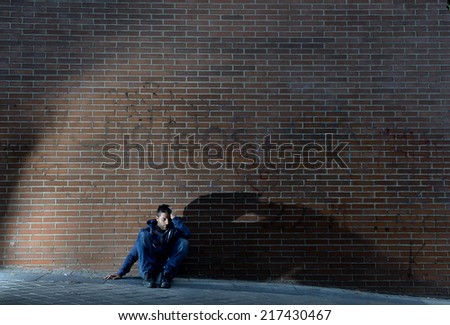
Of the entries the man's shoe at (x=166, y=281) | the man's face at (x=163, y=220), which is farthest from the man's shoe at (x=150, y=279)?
the man's face at (x=163, y=220)

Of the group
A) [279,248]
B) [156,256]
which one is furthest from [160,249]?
[279,248]

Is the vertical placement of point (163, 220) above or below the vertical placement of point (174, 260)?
above

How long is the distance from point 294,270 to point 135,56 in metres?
3.61

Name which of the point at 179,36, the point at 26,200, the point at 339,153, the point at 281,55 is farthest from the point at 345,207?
the point at 26,200

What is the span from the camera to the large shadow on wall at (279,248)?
7176 mm

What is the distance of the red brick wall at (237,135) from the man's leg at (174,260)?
1.85 ft

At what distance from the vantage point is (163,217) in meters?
6.70

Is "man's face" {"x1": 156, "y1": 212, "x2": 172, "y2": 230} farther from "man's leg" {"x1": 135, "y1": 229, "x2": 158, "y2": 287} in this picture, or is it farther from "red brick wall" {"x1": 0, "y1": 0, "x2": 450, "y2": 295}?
"red brick wall" {"x1": 0, "y1": 0, "x2": 450, "y2": 295}

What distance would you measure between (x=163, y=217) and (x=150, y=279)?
767 mm

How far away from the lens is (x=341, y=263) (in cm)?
720

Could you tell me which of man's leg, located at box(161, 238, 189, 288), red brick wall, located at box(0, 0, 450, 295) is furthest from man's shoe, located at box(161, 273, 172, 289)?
red brick wall, located at box(0, 0, 450, 295)

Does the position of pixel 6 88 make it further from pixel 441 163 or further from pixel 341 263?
pixel 441 163

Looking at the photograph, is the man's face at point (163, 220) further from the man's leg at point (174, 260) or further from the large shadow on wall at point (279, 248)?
the large shadow on wall at point (279, 248)

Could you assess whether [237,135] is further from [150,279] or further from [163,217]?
[150,279]
